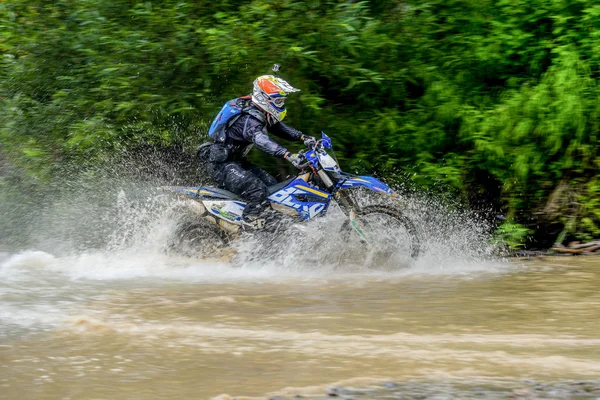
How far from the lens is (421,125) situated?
9.70 meters

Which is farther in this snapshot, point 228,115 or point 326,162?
point 228,115

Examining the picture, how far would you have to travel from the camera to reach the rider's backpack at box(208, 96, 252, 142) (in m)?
8.29

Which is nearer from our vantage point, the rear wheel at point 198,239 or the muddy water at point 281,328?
the muddy water at point 281,328

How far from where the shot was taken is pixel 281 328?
5809 millimetres

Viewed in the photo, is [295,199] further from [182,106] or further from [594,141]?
[594,141]

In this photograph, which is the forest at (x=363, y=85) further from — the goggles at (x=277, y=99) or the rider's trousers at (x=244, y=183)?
the rider's trousers at (x=244, y=183)

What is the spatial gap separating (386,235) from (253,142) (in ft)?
5.73

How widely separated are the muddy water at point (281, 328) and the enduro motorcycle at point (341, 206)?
1.30ft

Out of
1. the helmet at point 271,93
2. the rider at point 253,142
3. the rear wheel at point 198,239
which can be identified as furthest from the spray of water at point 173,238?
the helmet at point 271,93

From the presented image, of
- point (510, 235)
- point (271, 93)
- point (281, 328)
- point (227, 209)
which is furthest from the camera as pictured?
point (510, 235)

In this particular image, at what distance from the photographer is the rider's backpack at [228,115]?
8.29m

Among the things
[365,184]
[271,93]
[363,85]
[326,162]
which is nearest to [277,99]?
[271,93]

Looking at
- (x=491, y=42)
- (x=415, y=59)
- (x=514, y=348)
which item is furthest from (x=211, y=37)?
(x=514, y=348)

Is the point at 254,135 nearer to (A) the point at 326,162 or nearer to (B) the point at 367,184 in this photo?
(A) the point at 326,162
